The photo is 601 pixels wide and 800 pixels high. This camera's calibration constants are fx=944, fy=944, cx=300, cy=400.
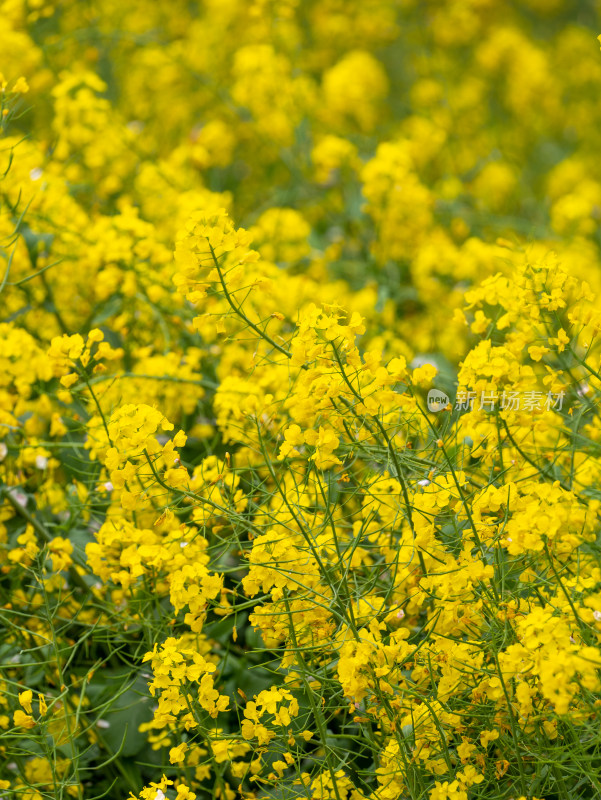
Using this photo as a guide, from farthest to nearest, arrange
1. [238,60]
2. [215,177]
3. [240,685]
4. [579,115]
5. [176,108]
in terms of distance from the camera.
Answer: [579,115] < [176,108] < [215,177] < [238,60] < [240,685]

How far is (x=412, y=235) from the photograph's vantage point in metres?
3.16

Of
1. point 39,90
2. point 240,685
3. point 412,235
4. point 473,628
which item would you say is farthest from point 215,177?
point 473,628

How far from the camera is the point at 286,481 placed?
74.4 inches

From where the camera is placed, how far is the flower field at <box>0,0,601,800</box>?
140cm

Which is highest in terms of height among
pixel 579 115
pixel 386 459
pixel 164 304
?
pixel 386 459

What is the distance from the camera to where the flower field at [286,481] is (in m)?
1.40

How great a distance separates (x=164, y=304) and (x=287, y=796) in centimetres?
134

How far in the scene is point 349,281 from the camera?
352cm

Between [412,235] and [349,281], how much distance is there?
1.39 ft

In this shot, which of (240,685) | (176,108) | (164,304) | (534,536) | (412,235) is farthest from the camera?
(176,108)

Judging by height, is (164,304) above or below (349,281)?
above

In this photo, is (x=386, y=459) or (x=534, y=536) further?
(x=386, y=459)

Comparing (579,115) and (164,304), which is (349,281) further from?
(579,115)

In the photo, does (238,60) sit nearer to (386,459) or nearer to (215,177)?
(215,177)
